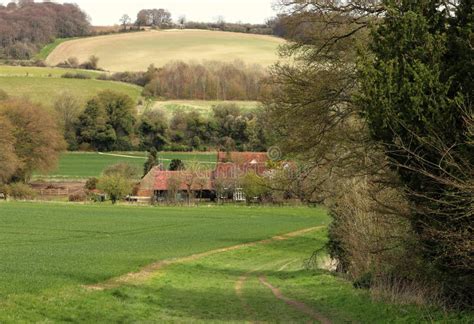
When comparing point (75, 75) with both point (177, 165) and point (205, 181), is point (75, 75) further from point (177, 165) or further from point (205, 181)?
point (205, 181)

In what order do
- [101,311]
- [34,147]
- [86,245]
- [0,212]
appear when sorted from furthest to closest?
[34,147] < [0,212] < [86,245] < [101,311]

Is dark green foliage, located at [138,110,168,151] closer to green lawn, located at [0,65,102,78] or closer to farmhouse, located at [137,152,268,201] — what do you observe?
farmhouse, located at [137,152,268,201]

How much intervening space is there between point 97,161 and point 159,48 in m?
48.0

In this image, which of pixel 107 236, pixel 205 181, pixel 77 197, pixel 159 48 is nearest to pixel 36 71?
pixel 159 48

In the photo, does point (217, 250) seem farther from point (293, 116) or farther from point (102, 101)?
point (102, 101)

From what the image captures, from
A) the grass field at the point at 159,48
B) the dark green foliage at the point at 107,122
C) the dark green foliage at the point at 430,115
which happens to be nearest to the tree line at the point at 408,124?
the dark green foliage at the point at 430,115

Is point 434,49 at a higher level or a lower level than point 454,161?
higher

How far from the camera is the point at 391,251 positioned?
18906mm

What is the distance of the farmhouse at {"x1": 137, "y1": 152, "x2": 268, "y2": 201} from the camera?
92.5 meters

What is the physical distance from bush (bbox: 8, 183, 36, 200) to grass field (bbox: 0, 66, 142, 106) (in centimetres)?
3222

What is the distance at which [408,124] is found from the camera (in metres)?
13.6

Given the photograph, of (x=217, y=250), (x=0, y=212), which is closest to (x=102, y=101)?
(x=0, y=212)

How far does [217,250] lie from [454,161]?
30887mm

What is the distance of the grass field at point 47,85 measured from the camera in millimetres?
125938
